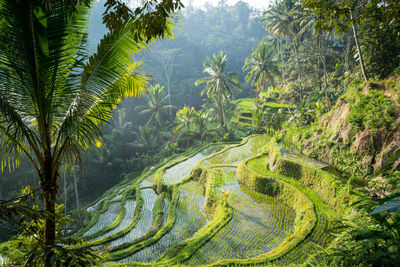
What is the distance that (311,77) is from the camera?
70.9ft

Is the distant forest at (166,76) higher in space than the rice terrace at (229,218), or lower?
higher

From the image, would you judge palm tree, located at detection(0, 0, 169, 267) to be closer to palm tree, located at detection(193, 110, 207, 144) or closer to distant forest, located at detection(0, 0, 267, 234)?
distant forest, located at detection(0, 0, 267, 234)

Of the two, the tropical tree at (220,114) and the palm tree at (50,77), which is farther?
the tropical tree at (220,114)

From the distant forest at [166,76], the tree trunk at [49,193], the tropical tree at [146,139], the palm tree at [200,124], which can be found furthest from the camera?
the tropical tree at [146,139]

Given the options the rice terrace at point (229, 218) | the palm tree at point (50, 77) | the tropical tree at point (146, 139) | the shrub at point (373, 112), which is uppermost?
the palm tree at point (50, 77)

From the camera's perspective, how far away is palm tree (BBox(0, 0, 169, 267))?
2488 mm

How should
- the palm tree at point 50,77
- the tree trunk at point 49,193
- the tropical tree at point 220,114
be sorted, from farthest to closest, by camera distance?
the tropical tree at point 220,114, the tree trunk at point 49,193, the palm tree at point 50,77

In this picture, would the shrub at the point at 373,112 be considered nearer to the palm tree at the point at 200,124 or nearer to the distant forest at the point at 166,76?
the distant forest at the point at 166,76

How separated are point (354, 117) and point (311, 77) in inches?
590

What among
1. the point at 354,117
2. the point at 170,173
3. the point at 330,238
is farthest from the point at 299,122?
the point at 330,238

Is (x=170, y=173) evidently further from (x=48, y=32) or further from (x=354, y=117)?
(x=48, y=32)

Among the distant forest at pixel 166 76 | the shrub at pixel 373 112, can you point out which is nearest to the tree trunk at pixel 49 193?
the distant forest at pixel 166 76

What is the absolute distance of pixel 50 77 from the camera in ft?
9.09

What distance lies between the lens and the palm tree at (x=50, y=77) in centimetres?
249
